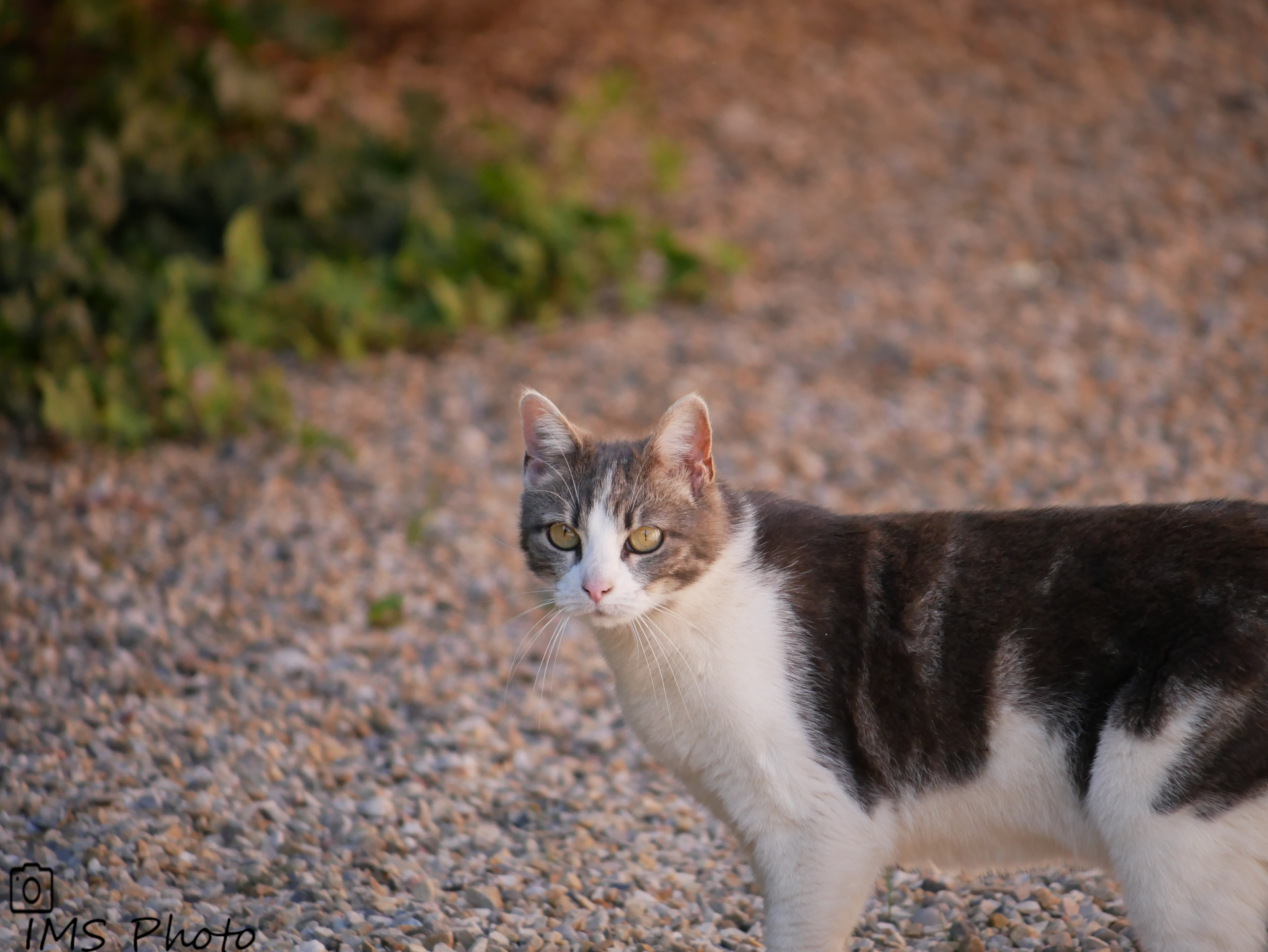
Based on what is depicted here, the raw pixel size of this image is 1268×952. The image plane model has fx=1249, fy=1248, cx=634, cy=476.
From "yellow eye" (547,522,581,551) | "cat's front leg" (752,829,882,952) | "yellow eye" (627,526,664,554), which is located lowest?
"cat's front leg" (752,829,882,952)

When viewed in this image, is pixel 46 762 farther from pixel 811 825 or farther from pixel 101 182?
pixel 101 182

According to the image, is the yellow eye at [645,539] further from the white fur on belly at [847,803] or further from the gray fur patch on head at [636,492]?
the white fur on belly at [847,803]

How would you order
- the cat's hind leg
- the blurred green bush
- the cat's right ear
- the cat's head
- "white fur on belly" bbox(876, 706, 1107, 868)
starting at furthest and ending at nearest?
the blurred green bush
the cat's right ear
the cat's head
"white fur on belly" bbox(876, 706, 1107, 868)
the cat's hind leg

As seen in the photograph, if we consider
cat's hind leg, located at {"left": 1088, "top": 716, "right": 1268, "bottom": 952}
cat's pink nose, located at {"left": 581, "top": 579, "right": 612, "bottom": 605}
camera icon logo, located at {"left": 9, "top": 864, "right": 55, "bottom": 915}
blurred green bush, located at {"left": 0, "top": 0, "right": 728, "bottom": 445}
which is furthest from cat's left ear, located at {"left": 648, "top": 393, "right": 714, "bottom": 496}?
blurred green bush, located at {"left": 0, "top": 0, "right": 728, "bottom": 445}

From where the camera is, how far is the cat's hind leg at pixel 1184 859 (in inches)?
107

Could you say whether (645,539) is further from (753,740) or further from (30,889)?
(30,889)

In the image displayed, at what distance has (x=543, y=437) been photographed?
3.63 metres

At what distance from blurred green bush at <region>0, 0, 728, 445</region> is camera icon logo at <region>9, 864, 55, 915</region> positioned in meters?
3.10

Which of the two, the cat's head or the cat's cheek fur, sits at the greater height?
the cat's head

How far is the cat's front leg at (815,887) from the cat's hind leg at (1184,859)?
2.07 ft

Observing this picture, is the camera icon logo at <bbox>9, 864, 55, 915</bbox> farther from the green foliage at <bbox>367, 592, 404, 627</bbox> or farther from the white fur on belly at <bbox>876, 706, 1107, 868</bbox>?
the white fur on belly at <bbox>876, 706, 1107, 868</bbox>

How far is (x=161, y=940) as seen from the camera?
11.1 feet

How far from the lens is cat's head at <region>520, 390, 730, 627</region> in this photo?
10.7 feet

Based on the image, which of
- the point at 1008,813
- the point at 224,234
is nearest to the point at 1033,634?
the point at 1008,813
